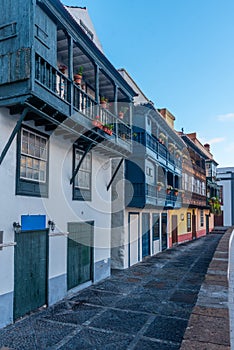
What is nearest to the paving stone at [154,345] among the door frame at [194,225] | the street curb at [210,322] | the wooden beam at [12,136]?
the street curb at [210,322]

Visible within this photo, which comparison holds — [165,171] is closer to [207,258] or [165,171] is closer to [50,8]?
[207,258]

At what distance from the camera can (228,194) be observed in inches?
1658

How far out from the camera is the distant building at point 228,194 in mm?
41906

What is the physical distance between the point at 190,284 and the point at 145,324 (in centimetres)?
424

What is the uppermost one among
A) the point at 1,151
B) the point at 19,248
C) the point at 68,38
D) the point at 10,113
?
the point at 68,38

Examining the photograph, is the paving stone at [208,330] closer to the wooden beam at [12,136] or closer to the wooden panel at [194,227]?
the wooden beam at [12,136]

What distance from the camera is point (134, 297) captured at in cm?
933

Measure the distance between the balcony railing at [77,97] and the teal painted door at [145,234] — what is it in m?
5.55

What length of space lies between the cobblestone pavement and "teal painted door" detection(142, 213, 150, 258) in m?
4.23

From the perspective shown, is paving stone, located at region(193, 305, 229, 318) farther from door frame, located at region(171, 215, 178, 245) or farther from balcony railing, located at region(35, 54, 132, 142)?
door frame, located at region(171, 215, 178, 245)

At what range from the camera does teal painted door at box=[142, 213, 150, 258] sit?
1619 cm

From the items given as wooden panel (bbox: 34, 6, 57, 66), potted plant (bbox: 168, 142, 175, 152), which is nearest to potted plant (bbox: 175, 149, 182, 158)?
potted plant (bbox: 168, 142, 175, 152)

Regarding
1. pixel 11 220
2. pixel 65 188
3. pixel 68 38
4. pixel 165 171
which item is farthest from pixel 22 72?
pixel 165 171

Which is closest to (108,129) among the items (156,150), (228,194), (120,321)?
(120,321)
